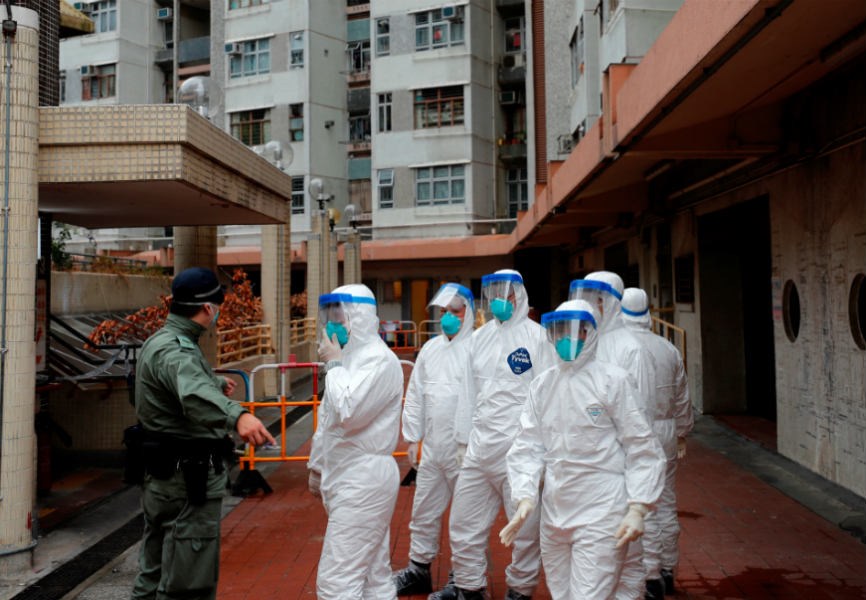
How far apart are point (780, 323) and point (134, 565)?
7.26m

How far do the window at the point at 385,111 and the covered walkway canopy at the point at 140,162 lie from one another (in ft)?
70.0

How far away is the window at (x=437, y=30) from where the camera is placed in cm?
2822

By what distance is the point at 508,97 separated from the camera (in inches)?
1156

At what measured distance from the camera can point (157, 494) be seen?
3.84 meters

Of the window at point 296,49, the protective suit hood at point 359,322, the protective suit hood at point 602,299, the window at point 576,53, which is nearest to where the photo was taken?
the protective suit hood at point 359,322

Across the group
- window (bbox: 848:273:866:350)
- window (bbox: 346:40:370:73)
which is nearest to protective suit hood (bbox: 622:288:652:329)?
window (bbox: 848:273:866:350)

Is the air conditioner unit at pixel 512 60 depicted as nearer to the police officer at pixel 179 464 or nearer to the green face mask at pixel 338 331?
the green face mask at pixel 338 331

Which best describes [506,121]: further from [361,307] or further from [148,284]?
[361,307]

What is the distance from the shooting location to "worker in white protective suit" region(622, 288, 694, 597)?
4.73 m

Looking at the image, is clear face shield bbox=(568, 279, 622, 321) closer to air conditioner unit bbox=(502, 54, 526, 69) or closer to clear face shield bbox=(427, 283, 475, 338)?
clear face shield bbox=(427, 283, 475, 338)

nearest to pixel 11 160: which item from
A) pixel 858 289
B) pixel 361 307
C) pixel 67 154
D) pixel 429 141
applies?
pixel 67 154

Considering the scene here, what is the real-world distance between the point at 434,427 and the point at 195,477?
1979mm

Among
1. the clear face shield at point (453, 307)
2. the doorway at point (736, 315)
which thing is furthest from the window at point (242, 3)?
the clear face shield at point (453, 307)

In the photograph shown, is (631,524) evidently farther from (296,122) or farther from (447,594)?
(296,122)
